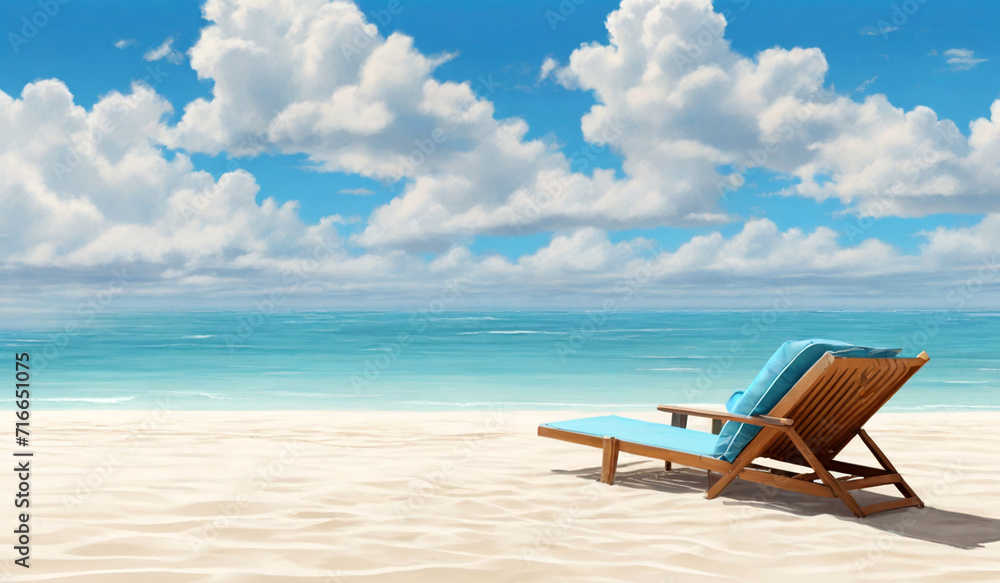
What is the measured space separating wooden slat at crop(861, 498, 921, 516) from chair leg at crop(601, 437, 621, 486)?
1.49 metres

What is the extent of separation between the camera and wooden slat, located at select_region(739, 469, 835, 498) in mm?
4047

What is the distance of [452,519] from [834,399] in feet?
7.42

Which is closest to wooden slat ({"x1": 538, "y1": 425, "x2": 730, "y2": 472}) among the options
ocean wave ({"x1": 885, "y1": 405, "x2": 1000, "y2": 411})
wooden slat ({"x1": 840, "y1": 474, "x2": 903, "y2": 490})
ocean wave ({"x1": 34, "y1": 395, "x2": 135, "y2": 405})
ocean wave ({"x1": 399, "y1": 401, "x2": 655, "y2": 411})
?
wooden slat ({"x1": 840, "y1": 474, "x2": 903, "y2": 490})

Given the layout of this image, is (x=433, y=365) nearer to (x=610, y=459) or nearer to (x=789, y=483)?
(x=610, y=459)

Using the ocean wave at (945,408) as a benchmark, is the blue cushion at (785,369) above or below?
above

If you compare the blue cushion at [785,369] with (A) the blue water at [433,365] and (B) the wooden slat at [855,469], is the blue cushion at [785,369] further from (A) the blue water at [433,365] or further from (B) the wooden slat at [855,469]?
(A) the blue water at [433,365]

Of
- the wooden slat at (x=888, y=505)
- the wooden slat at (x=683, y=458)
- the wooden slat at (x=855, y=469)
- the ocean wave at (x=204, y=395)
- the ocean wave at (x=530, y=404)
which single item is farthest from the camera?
the ocean wave at (x=204, y=395)

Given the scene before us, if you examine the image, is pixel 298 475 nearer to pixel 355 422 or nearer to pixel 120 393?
pixel 355 422

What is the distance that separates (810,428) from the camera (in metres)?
4.14

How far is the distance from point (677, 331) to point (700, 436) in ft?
122

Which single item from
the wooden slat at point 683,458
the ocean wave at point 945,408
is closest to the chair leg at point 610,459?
the wooden slat at point 683,458

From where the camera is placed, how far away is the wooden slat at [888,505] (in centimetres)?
401

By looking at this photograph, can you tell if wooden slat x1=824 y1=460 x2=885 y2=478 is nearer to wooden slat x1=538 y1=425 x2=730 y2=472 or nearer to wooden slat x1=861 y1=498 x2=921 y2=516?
wooden slat x1=861 y1=498 x2=921 y2=516

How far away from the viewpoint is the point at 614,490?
4.64m
